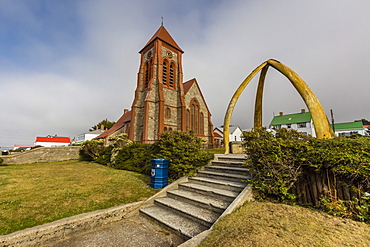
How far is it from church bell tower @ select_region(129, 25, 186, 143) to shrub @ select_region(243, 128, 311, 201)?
16.1 metres

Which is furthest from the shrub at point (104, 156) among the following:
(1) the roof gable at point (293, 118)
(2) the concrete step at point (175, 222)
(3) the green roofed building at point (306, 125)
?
(1) the roof gable at point (293, 118)

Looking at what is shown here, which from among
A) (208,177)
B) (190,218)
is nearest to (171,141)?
(208,177)

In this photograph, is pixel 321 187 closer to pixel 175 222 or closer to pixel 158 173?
pixel 175 222

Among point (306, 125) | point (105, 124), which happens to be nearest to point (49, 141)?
point (105, 124)

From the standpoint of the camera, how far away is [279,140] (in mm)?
3824

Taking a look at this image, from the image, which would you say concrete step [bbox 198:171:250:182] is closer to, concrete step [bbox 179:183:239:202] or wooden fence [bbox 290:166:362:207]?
concrete step [bbox 179:183:239:202]

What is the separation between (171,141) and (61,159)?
17.2 meters

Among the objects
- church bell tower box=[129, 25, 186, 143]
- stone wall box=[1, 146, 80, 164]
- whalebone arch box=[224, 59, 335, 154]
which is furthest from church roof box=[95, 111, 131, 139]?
whalebone arch box=[224, 59, 335, 154]

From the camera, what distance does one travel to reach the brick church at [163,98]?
65.9 feet

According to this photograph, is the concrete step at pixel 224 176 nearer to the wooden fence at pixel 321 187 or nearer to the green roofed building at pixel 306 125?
the wooden fence at pixel 321 187

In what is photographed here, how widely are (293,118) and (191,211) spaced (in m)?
48.8

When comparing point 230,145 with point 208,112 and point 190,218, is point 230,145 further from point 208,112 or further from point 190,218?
point 208,112

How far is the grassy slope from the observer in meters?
2.19

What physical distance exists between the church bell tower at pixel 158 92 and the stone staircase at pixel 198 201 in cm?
1452
